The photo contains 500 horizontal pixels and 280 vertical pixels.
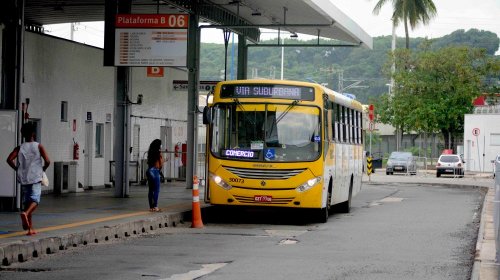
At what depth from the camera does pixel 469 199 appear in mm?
35562

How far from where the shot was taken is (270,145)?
22.4m

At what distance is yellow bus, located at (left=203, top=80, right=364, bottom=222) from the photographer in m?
22.2

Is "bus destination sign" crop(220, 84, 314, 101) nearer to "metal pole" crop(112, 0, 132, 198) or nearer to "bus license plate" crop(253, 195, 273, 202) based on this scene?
"bus license plate" crop(253, 195, 273, 202)

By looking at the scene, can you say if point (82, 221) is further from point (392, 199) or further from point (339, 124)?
point (392, 199)

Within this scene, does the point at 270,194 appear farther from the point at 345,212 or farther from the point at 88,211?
the point at 345,212

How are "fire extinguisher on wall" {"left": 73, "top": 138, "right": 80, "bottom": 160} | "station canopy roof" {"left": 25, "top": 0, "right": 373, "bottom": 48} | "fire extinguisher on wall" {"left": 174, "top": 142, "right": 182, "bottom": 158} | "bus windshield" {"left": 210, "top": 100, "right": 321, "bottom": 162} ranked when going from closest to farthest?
"bus windshield" {"left": 210, "top": 100, "right": 321, "bottom": 162} → "fire extinguisher on wall" {"left": 73, "top": 138, "right": 80, "bottom": 160} → "station canopy roof" {"left": 25, "top": 0, "right": 373, "bottom": 48} → "fire extinguisher on wall" {"left": 174, "top": 142, "right": 182, "bottom": 158}

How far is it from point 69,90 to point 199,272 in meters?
18.9

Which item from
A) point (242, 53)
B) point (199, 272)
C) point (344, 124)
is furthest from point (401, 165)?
point (199, 272)

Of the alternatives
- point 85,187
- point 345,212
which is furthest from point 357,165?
point 85,187

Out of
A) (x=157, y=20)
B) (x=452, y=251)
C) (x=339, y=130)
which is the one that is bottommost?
(x=452, y=251)

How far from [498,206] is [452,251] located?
2844mm

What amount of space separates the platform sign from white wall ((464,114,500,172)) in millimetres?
52588

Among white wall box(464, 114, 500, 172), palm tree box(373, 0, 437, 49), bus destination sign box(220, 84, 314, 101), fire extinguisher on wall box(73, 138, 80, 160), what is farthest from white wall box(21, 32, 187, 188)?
palm tree box(373, 0, 437, 49)

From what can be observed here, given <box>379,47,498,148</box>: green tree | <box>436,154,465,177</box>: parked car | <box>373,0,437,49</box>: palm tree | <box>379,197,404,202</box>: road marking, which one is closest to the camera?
<box>379,197,404,202</box>: road marking
